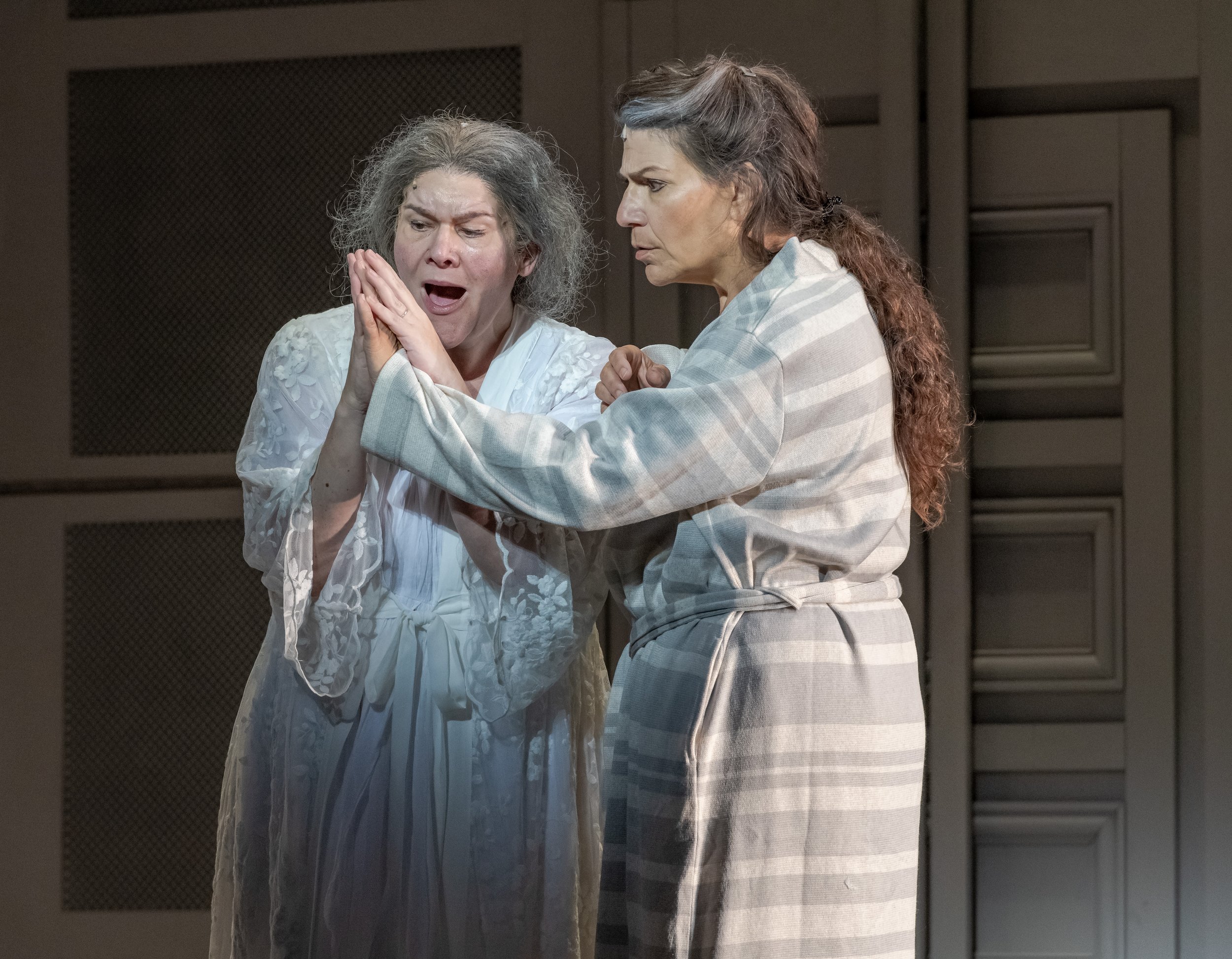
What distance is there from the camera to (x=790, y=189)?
5.15 ft

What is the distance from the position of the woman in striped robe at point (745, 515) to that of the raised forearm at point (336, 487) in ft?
0.48

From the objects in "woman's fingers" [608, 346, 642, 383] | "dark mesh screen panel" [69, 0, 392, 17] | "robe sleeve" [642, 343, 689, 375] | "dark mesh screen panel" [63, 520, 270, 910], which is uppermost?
"dark mesh screen panel" [69, 0, 392, 17]

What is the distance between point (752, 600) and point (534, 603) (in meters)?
0.35

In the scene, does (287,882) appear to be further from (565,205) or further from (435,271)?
(565,205)

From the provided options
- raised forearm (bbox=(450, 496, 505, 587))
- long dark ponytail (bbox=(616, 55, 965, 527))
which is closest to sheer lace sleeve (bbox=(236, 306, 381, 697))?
raised forearm (bbox=(450, 496, 505, 587))

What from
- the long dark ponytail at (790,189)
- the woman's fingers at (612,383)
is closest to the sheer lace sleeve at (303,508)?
the woman's fingers at (612,383)

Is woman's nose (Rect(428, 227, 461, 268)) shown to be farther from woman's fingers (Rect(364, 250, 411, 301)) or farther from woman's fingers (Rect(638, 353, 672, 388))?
woman's fingers (Rect(638, 353, 672, 388))

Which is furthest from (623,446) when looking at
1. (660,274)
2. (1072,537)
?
(1072,537)

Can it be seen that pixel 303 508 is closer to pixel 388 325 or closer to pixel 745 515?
pixel 388 325

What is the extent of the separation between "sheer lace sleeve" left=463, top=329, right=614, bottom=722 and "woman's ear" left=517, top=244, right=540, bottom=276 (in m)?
0.19

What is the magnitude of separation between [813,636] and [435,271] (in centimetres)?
74

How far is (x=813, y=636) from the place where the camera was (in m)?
1.46

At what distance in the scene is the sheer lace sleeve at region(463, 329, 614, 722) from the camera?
1.70 meters

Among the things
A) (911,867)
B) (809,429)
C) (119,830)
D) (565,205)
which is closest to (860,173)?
(565,205)
